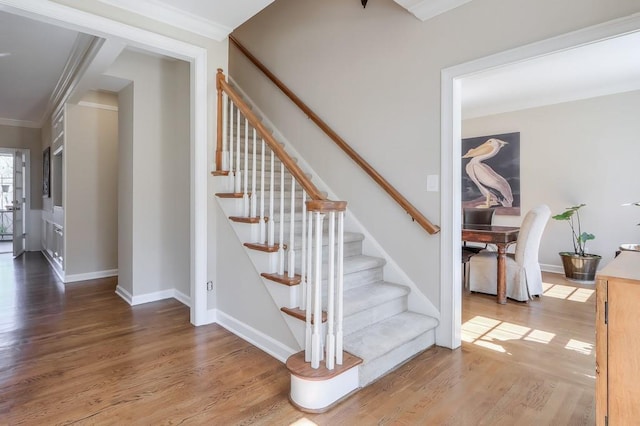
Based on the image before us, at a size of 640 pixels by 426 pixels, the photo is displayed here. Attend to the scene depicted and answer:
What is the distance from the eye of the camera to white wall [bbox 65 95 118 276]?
15.0 feet

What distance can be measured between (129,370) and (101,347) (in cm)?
51

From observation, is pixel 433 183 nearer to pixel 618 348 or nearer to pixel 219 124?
pixel 618 348

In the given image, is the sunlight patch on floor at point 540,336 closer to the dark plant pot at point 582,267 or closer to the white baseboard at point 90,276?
the dark plant pot at point 582,267

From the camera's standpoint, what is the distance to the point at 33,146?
696cm

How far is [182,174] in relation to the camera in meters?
3.59

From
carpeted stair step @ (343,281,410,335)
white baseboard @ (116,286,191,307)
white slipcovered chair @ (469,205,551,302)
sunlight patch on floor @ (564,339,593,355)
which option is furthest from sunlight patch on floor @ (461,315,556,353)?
white baseboard @ (116,286,191,307)

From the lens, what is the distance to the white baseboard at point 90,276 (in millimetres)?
4539

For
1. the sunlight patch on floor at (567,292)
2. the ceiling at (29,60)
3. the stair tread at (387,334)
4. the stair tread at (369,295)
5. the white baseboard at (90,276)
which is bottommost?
the sunlight patch on floor at (567,292)

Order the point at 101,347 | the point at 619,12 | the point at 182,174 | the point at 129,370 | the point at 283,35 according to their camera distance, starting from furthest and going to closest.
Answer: the point at 283,35 < the point at 182,174 < the point at 101,347 < the point at 129,370 < the point at 619,12

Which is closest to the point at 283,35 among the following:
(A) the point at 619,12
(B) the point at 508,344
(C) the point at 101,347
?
(A) the point at 619,12

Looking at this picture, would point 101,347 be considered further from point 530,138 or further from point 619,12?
point 530,138

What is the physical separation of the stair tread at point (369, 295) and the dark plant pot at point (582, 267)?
3274 millimetres

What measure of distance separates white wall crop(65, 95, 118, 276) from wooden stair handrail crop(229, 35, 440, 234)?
234 centimetres

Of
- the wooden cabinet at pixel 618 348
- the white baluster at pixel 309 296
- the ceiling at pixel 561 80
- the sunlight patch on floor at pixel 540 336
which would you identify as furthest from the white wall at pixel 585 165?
the white baluster at pixel 309 296
